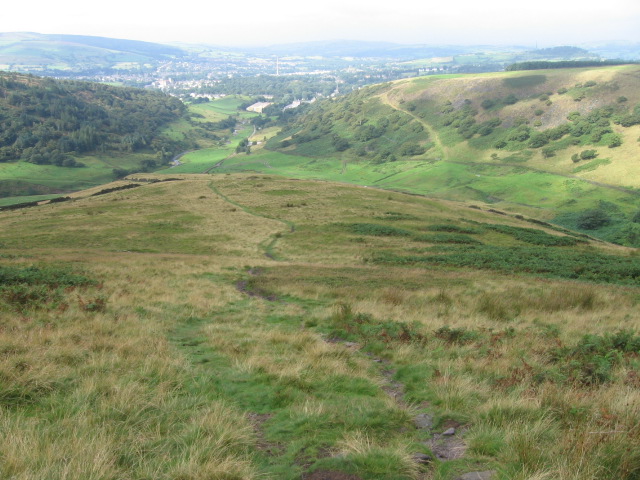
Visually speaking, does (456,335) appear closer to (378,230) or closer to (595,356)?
(595,356)

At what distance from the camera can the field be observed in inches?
182

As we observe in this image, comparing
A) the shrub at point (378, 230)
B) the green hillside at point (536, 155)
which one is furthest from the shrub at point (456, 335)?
the green hillside at point (536, 155)

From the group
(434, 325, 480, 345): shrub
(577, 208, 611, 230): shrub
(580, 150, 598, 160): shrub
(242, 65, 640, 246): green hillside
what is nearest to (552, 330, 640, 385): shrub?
(434, 325, 480, 345): shrub

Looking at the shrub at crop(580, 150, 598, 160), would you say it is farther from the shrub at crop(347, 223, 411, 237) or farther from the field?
the field

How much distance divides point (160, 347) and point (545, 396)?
8.42m

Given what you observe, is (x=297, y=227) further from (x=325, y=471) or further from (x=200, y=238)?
(x=325, y=471)

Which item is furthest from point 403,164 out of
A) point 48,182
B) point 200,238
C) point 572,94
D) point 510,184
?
point 48,182

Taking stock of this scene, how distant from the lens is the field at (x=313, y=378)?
4.62 metres

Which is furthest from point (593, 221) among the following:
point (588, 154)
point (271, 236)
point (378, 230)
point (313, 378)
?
point (313, 378)

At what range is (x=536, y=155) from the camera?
477 feet

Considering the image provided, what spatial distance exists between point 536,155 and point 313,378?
16468cm

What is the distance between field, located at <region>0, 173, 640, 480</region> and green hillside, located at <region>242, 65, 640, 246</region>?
252 ft

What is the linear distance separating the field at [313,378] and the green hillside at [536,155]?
76703 mm

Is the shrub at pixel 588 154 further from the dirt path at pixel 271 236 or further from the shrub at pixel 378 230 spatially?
the dirt path at pixel 271 236
